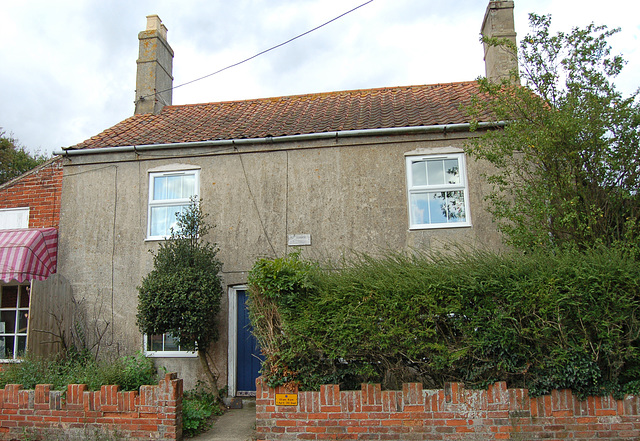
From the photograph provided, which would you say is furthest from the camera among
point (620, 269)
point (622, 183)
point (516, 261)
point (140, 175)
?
point (140, 175)

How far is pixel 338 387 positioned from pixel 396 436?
0.96m

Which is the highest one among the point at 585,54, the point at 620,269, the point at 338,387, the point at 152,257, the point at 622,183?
the point at 585,54

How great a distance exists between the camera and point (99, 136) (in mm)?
11672

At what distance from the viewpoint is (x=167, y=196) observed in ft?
34.9

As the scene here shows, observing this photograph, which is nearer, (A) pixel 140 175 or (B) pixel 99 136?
(A) pixel 140 175

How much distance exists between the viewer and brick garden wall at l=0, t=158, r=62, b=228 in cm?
1107

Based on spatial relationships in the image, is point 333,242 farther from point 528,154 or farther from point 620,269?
point 620,269

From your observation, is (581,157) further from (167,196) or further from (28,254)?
(28,254)

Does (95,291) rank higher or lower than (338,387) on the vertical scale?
higher

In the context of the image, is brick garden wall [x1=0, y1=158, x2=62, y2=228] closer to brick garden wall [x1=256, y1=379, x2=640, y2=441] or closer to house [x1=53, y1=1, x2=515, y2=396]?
house [x1=53, y1=1, x2=515, y2=396]

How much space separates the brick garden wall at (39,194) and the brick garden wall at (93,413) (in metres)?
4.77

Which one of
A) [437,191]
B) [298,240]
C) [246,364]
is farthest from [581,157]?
[246,364]

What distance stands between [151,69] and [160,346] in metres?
7.60

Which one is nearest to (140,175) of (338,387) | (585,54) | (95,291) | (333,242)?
(95,291)
